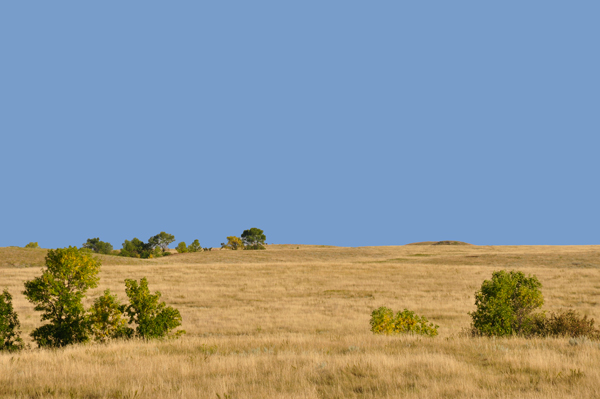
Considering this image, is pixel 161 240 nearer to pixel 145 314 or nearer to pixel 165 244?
pixel 165 244

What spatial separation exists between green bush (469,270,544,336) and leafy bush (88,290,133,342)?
12681mm

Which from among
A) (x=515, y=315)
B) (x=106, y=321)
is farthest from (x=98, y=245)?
(x=515, y=315)

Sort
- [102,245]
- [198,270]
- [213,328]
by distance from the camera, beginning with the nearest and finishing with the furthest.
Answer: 1. [213,328]
2. [198,270]
3. [102,245]

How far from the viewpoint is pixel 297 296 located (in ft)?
126

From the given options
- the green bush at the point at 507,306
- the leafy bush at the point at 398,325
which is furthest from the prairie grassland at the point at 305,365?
the green bush at the point at 507,306

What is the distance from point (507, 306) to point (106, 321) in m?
14.2

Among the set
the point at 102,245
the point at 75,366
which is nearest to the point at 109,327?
the point at 75,366

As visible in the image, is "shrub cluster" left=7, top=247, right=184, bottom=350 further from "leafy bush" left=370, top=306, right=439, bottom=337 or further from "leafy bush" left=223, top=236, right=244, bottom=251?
"leafy bush" left=223, top=236, right=244, bottom=251

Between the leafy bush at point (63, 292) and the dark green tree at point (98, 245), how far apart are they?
353ft

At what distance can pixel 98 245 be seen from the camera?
115 meters

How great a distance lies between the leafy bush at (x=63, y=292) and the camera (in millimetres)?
14508

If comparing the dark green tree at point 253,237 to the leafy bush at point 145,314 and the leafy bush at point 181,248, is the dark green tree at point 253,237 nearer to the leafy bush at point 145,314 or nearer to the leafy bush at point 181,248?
the leafy bush at point 181,248

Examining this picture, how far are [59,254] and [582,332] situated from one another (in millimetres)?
18282

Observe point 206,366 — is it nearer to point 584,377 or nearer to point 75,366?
point 75,366
